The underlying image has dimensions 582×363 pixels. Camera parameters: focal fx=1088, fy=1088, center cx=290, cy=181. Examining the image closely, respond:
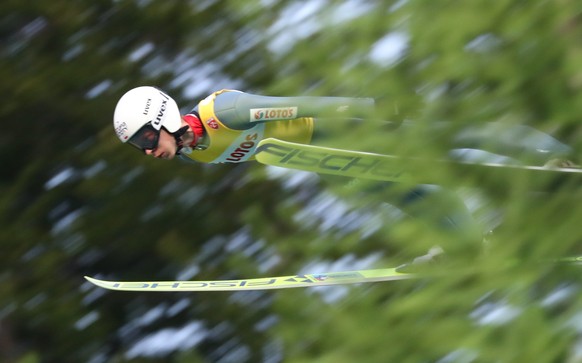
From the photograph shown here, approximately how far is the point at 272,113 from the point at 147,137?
60cm

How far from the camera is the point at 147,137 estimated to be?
488cm

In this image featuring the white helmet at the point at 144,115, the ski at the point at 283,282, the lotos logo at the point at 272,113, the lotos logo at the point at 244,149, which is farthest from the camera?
the ski at the point at 283,282

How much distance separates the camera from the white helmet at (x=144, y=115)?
4852 millimetres

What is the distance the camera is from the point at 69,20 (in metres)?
8.42

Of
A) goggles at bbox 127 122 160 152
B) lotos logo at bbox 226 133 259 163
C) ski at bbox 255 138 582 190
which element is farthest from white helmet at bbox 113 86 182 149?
ski at bbox 255 138 582 190

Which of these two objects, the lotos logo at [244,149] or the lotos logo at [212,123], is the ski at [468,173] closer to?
the lotos logo at [212,123]

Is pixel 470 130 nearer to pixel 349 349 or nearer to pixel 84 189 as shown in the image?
pixel 349 349

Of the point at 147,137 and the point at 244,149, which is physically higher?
the point at 147,137

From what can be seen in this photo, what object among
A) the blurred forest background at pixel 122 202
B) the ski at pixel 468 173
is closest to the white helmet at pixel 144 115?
the blurred forest background at pixel 122 202

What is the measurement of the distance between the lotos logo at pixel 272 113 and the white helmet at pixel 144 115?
37 centimetres

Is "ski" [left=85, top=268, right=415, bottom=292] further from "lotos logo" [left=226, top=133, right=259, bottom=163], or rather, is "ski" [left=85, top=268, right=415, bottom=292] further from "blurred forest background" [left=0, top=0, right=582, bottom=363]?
"lotos logo" [left=226, top=133, right=259, bottom=163]

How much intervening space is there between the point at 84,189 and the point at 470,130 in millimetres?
6206

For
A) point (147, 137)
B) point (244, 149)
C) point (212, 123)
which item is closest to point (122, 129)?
point (147, 137)

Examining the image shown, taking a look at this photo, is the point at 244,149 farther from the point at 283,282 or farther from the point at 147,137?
the point at 283,282
